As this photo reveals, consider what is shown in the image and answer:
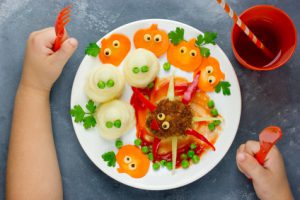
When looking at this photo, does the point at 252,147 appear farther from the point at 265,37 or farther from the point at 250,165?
the point at 265,37

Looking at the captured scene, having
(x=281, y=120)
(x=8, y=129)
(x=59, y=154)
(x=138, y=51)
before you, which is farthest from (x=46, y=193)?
(x=281, y=120)

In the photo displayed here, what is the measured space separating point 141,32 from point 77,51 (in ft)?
0.81

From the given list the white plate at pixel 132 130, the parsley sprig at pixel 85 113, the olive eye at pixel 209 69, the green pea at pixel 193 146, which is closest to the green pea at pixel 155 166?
the white plate at pixel 132 130

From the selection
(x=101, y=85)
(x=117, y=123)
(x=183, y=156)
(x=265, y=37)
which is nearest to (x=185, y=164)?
(x=183, y=156)

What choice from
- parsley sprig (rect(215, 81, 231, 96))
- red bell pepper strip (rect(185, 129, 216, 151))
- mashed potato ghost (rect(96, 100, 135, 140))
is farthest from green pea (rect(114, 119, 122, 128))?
parsley sprig (rect(215, 81, 231, 96))

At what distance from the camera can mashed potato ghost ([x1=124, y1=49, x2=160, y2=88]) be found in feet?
3.85

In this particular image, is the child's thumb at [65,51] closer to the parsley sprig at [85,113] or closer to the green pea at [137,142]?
the parsley sprig at [85,113]

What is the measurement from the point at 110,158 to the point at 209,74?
391 millimetres

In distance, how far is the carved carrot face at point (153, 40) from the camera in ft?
3.99

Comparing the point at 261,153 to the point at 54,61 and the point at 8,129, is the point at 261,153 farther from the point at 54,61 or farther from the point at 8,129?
the point at 8,129

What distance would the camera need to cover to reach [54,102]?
1.33m

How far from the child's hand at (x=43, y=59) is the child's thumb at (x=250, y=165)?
584 mm

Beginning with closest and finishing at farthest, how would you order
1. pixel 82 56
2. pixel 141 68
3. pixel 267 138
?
pixel 267 138 → pixel 141 68 → pixel 82 56

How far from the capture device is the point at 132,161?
123 centimetres
